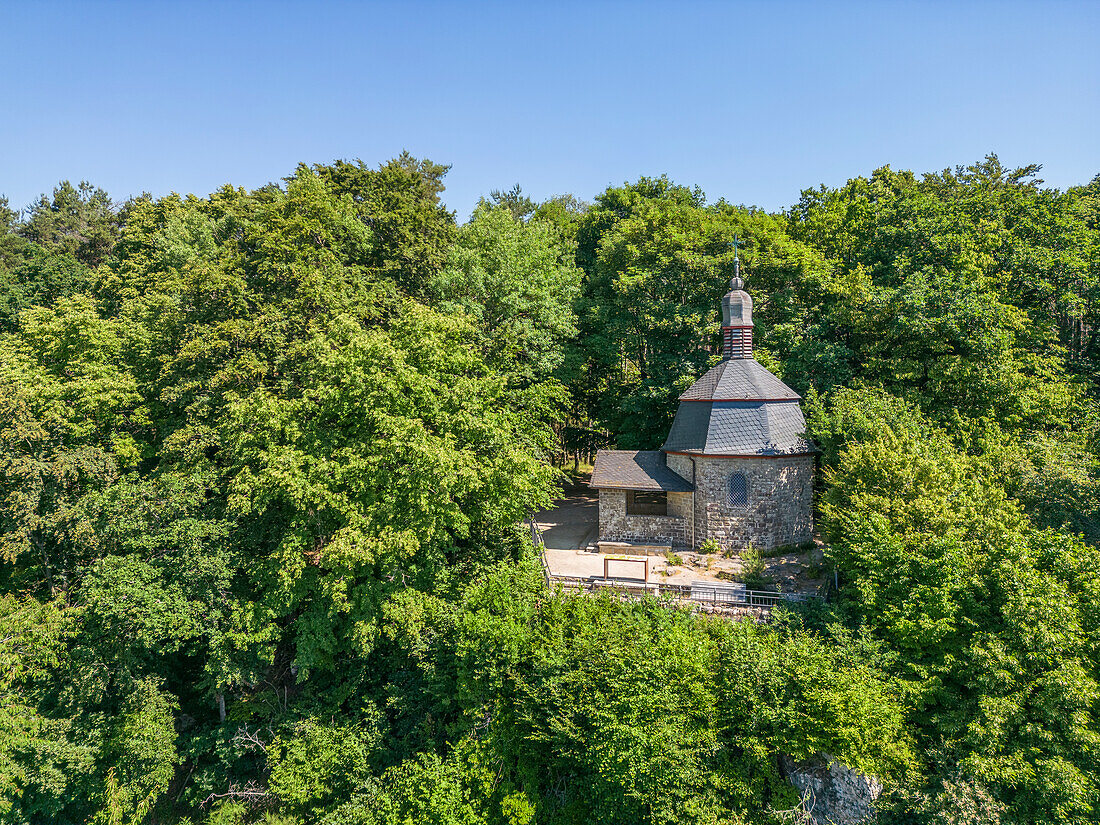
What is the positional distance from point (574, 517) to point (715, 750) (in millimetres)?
15409

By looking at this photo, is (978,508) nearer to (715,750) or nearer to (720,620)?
(720,620)

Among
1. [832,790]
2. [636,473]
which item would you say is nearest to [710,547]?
[636,473]

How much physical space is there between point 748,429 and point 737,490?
2.23 metres

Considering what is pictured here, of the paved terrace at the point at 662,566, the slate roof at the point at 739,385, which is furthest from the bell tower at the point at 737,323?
the paved terrace at the point at 662,566

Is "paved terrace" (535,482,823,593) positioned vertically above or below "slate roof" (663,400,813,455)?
below

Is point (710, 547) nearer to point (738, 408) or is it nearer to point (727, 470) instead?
point (727, 470)

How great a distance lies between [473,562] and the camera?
1895 centimetres

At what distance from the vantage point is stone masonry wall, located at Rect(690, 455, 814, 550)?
20844 mm

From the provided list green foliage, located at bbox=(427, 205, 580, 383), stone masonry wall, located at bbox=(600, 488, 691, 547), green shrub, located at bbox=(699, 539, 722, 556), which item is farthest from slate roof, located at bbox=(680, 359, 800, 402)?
green foliage, located at bbox=(427, 205, 580, 383)

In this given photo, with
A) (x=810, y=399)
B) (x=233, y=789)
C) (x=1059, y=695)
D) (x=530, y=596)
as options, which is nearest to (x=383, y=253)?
(x=530, y=596)

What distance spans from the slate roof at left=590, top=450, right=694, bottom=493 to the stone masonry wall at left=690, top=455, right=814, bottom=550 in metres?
1.08

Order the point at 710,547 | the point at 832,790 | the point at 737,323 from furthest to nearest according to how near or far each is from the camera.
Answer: the point at 737,323 < the point at 710,547 < the point at 832,790

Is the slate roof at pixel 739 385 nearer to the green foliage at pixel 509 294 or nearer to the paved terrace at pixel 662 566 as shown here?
the paved terrace at pixel 662 566

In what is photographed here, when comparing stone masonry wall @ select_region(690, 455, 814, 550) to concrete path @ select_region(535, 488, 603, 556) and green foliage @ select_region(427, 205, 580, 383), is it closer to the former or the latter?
concrete path @ select_region(535, 488, 603, 556)
